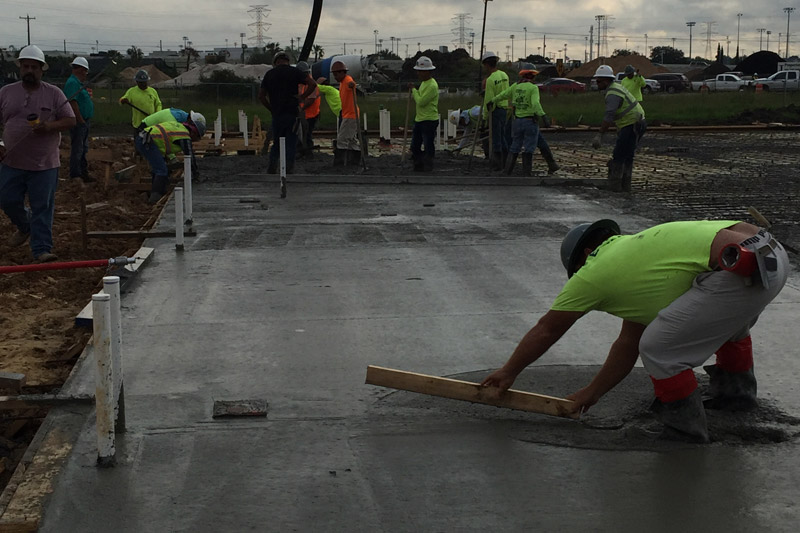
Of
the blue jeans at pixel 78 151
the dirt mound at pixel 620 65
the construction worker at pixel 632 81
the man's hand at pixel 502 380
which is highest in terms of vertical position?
the dirt mound at pixel 620 65

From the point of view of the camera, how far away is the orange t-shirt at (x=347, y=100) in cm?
1744

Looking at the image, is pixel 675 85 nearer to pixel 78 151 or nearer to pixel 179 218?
pixel 78 151

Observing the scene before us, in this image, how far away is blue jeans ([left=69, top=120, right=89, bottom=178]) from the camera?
1543 centimetres

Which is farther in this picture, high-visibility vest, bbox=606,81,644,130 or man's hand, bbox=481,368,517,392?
high-visibility vest, bbox=606,81,644,130

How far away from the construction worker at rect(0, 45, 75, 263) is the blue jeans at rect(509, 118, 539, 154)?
8153mm

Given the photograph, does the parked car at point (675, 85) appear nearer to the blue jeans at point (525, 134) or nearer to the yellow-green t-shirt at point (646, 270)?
the blue jeans at point (525, 134)

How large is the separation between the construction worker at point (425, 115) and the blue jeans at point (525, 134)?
1281mm

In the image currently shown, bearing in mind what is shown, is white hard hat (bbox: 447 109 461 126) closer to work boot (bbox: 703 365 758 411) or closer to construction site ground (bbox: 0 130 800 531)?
construction site ground (bbox: 0 130 800 531)

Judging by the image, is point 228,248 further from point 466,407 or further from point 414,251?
point 466,407

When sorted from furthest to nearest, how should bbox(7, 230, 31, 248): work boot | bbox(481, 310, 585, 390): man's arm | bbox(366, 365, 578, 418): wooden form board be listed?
bbox(7, 230, 31, 248): work boot < bbox(366, 365, 578, 418): wooden form board < bbox(481, 310, 585, 390): man's arm

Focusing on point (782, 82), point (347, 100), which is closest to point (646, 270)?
point (347, 100)

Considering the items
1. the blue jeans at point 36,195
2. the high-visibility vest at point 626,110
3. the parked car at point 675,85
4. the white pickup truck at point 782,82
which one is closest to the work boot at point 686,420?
the blue jeans at point 36,195

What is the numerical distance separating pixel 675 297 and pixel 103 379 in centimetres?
257

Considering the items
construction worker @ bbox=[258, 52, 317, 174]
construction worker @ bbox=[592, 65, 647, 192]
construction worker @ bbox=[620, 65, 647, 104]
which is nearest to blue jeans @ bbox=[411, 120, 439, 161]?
construction worker @ bbox=[258, 52, 317, 174]
